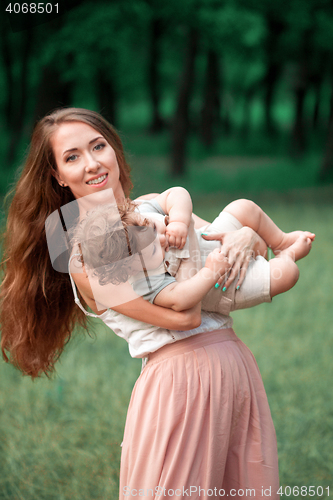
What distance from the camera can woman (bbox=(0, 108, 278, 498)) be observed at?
1862 mm

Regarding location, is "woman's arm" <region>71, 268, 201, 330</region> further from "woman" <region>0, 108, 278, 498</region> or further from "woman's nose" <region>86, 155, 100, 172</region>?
"woman's nose" <region>86, 155, 100, 172</region>

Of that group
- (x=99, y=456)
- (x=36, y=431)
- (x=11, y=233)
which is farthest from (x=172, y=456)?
(x=36, y=431)

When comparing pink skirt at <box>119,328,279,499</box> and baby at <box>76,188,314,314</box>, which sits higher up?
baby at <box>76,188,314,314</box>

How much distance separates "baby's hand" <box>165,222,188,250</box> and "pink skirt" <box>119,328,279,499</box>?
0.42m

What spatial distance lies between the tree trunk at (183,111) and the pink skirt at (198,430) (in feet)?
38.9

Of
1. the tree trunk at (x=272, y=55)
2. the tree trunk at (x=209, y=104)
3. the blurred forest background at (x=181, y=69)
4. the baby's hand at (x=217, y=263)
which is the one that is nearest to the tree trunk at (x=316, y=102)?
the blurred forest background at (x=181, y=69)

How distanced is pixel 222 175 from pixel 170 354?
1330 cm

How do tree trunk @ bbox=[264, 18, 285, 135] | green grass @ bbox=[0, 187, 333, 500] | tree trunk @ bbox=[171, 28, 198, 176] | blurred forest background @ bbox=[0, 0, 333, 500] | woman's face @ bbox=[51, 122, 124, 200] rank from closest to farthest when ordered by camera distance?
woman's face @ bbox=[51, 122, 124, 200] < green grass @ bbox=[0, 187, 333, 500] < blurred forest background @ bbox=[0, 0, 333, 500] < tree trunk @ bbox=[171, 28, 198, 176] < tree trunk @ bbox=[264, 18, 285, 135]

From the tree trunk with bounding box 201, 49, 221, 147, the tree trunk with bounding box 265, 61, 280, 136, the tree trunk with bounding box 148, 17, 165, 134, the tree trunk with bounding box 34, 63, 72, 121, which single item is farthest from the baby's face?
the tree trunk with bounding box 201, 49, 221, 147

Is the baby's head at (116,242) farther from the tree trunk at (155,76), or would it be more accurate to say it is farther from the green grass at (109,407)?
the tree trunk at (155,76)

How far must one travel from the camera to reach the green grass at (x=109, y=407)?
11.3ft

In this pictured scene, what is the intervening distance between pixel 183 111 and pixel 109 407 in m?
10.2

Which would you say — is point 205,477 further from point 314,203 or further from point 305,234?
point 314,203

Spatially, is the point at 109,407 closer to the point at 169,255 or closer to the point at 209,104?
the point at 169,255
